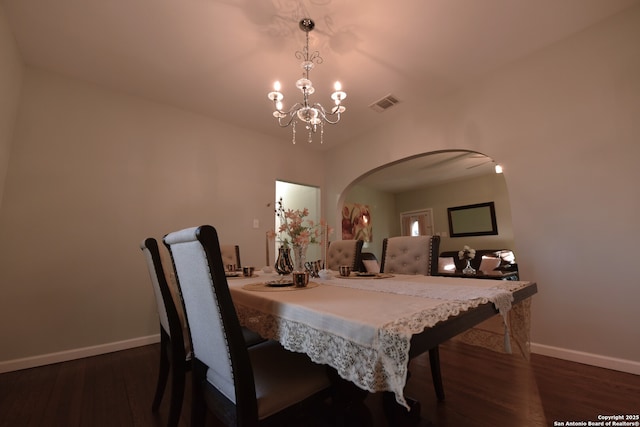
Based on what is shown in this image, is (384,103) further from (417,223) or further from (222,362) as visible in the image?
(417,223)

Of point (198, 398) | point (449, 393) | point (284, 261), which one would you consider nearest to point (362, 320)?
point (198, 398)

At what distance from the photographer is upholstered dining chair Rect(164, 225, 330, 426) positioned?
2.57 ft

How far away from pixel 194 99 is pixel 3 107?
4.69ft

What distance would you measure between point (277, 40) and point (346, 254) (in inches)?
72.7

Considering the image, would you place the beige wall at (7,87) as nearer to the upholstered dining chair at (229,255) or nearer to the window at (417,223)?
the upholstered dining chair at (229,255)

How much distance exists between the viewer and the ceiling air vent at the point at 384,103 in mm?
2971

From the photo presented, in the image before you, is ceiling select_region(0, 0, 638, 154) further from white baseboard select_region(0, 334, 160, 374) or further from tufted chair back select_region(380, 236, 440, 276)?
white baseboard select_region(0, 334, 160, 374)

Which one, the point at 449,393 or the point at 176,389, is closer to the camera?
the point at 176,389

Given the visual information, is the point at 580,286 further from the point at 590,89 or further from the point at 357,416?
the point at 357,416

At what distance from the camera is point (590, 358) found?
6.44 ft

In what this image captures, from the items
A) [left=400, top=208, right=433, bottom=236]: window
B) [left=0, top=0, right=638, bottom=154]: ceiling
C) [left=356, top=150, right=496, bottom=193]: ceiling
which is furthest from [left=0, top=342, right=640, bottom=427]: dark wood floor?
[left=400, top=208, right=433, bottom=236]: window

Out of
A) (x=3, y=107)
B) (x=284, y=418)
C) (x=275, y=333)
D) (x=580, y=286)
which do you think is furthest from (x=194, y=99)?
(x=580, y=286)

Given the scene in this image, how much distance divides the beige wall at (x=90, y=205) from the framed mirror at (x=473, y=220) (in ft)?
16.6

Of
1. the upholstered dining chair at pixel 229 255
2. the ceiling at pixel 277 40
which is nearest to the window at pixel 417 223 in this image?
the ceiling at pixel 277 40
